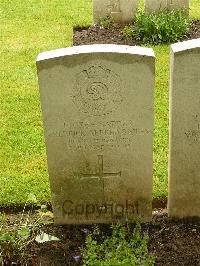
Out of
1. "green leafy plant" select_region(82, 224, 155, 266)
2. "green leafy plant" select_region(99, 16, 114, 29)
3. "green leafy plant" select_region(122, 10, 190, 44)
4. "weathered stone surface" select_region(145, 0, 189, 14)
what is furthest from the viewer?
"green leafy plant" select_region(99, 16, 114, 29)

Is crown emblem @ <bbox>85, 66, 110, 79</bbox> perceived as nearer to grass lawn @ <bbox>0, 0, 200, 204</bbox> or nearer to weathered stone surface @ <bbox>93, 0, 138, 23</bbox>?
grass lawn @ <bbox>0, 0, 200, 204</bbox>

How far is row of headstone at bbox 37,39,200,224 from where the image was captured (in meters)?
3.89

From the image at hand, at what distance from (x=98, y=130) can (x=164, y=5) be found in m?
5.38

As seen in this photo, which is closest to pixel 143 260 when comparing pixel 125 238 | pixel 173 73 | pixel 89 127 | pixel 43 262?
pixel 125 238

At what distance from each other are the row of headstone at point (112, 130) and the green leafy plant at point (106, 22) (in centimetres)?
514

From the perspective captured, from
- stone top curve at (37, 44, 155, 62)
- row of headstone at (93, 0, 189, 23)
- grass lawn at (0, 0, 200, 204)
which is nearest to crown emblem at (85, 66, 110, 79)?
stone top curve at (37, 44, 155, 62)

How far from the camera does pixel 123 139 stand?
4.23m

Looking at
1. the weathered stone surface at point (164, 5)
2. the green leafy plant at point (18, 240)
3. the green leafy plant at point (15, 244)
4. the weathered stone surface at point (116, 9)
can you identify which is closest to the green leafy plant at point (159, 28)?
the weathered stone surface at point (164, 5)

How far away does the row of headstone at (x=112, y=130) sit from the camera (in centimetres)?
389

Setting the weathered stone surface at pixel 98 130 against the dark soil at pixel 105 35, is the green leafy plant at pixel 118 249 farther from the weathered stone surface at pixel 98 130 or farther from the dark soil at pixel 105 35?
the dark soil at pixel 105 35

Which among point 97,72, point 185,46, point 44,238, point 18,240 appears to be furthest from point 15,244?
point 185,46

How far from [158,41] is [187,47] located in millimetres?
4658

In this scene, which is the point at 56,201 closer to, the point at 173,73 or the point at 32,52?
the point at 173,73

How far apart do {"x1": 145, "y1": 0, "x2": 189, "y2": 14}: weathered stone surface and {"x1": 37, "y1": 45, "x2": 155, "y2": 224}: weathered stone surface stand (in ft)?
17.0
